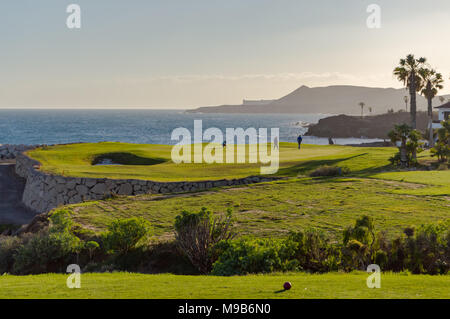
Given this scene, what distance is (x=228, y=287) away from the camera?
26.9 feet

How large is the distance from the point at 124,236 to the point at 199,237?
2376 millimetres

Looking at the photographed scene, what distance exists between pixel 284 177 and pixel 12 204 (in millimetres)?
18540

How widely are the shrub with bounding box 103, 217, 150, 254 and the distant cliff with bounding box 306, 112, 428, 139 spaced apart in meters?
130

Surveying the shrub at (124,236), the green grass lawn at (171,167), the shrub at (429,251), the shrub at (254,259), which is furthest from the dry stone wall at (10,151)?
the shrub at (429,251)

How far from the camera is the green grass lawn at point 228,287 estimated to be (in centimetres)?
741

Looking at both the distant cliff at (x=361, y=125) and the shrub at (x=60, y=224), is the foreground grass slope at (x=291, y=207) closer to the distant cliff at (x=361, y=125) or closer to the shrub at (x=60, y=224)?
the shrub at (x=60, y=224)

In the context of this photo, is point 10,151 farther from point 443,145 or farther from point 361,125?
point 361,125

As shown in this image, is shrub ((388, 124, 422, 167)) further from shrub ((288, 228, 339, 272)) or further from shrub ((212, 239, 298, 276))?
shrub ((212, 239, 298, 276))

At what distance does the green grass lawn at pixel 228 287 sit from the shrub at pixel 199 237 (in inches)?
88.2

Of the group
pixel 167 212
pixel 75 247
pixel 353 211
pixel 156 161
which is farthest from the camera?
pixel 156 161

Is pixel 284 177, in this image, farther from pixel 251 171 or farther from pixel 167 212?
pixel 167 212
